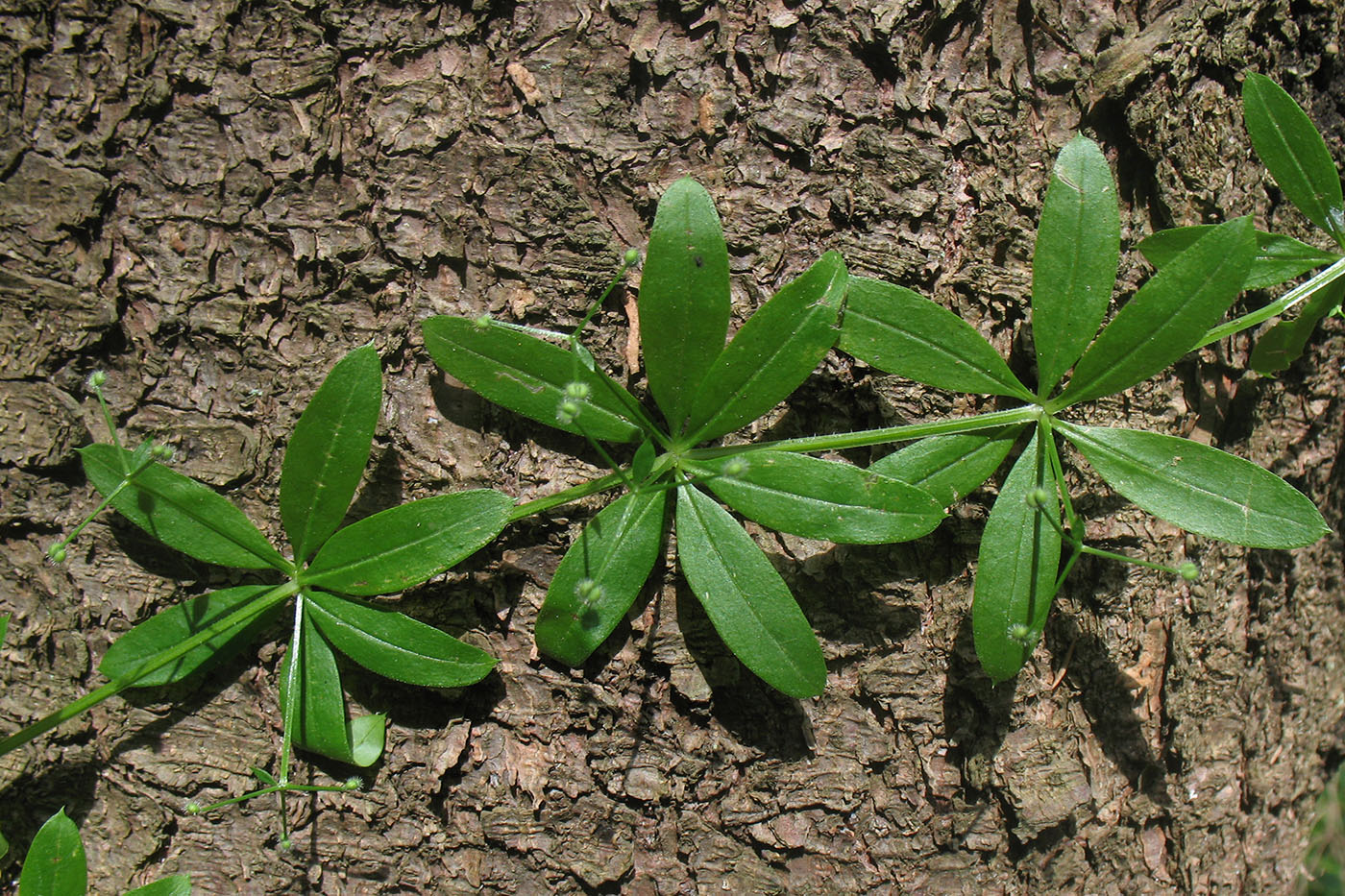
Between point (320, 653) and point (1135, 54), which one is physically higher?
point (1135, 54)

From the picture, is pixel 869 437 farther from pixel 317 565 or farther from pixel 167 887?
pixel 167 887

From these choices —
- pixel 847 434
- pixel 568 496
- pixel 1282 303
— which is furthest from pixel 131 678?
pixel 1282 303

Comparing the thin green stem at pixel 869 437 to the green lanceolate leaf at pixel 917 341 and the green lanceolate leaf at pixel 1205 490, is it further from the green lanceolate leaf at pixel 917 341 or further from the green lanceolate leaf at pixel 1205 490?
the green lanceolate leaf at pixel 1205 490

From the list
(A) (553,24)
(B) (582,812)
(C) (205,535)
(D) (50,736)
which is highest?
(A) (553,24)

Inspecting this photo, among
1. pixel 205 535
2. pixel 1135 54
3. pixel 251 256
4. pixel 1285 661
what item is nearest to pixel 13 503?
pixel 205 535

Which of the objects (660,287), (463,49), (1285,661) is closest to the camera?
(660,287)

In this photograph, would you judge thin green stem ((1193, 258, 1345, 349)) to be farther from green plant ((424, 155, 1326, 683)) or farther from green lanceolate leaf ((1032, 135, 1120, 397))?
green lanceolate leaf ((1032, 135, 1120, 397))

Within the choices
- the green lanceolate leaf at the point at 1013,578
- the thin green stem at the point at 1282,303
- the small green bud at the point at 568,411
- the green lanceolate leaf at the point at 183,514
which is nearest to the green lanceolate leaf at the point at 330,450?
the green lanceolate leaf at the point at 183,514

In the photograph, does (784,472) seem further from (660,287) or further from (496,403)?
(496,403)
